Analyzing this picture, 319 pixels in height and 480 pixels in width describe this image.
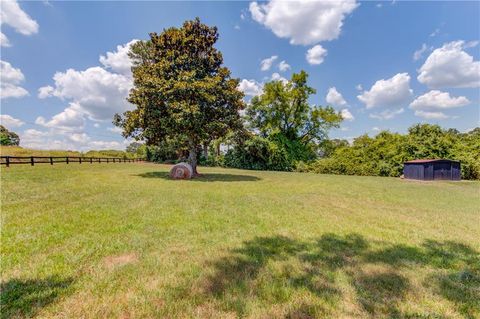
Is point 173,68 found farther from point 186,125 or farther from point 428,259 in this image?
point 428,259

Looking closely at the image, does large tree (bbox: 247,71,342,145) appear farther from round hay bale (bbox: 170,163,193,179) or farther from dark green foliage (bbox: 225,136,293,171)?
round hay bale (bbox: 170,163,193,179)

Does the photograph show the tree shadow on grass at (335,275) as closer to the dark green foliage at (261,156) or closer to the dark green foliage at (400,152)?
the dark green foliage at (400,152)

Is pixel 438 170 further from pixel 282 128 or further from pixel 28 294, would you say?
pixel 28 294

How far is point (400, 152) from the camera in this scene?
30.6 metres

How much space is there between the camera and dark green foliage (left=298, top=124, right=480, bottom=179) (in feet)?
92.5

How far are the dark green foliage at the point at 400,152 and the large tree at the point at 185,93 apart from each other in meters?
21.4

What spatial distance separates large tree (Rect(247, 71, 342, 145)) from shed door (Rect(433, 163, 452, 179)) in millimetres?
20944

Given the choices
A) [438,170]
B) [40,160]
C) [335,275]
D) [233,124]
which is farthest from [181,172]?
[40,160]

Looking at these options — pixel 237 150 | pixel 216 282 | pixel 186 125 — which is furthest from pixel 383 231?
pixel 237 150

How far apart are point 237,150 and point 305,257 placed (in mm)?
37564

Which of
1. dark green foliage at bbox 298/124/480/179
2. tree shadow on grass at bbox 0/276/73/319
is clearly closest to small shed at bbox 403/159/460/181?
dark green foliage at bbox 298/124/480/179

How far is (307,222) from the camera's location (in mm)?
7137

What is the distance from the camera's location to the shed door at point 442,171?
24578 mm

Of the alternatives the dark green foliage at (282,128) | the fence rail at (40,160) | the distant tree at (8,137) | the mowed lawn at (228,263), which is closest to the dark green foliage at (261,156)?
the dark green foliage at (282,128)
